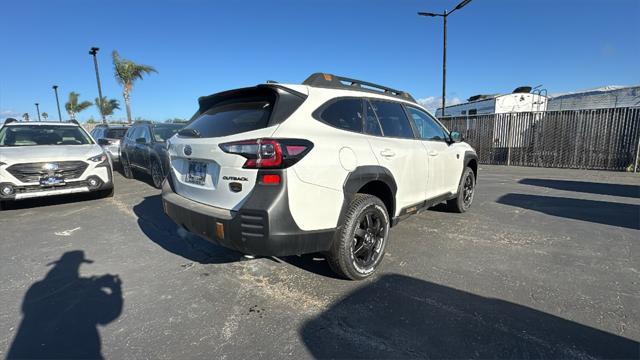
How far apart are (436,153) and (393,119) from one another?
3.08ft

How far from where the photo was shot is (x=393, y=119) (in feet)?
11.8

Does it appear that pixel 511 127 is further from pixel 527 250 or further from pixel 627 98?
pixel 527 250

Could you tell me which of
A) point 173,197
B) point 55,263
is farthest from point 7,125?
point 173,197

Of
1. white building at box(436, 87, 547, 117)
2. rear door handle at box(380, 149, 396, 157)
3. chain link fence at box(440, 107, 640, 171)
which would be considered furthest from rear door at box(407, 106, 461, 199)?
white building at box(436, 87, 547, 117)

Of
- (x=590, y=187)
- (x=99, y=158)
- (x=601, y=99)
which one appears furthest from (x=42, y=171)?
(x=601, y=99)

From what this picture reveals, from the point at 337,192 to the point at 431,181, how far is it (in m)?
1.96

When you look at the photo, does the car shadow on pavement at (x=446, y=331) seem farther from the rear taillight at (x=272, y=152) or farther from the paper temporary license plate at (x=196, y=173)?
the paper temporary license plate at (x=196, y=173)

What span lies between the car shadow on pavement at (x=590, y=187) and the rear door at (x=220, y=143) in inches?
311

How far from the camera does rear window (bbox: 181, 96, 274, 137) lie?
256cm

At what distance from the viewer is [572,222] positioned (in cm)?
480

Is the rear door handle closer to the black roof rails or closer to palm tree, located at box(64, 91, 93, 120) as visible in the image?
the black roof rails

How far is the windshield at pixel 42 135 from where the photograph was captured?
606 centimetres

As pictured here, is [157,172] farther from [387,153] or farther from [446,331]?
[446,331]

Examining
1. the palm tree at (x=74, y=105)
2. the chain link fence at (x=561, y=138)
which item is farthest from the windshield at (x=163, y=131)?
the palm tree at (x=74, y=105)
